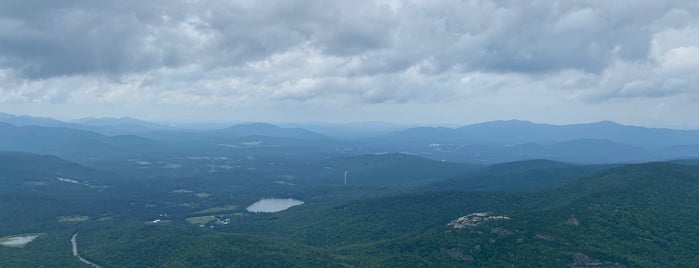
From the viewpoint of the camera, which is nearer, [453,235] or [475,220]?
[453,235]

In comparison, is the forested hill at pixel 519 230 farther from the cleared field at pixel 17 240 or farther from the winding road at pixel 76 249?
the cleared field at pixel 17 240

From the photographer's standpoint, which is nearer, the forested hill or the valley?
the forested hill

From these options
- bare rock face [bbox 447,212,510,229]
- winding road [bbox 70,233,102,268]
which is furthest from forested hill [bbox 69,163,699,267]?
winding road [bbox 70,233,102,268]

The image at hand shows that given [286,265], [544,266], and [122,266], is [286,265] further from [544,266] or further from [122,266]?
[544,266]

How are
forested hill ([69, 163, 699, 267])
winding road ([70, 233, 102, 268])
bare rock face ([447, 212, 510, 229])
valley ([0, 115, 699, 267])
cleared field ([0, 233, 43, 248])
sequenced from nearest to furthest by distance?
forested hill ([69, 163, 699, 267]) < valley ([0, 115, 699, 267]) < bare rock face ([447, 212, 510, 229]) < winding road ([70, 233, 102, 268]) < cleared field ([0, 233, 43, 248])

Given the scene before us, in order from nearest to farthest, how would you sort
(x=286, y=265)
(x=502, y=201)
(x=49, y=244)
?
(x=286, y=265), (x=49, y=244), (x=502, y=201)

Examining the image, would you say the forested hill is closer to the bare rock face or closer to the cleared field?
the bare rock face

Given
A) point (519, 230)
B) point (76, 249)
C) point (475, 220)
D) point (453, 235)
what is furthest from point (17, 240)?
point (519, 230)

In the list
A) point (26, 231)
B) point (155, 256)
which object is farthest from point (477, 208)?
point (26, 231)

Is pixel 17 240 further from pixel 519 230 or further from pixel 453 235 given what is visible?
pixel 519 230

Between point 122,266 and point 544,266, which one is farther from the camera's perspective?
point 122,266

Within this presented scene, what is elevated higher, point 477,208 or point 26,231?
point 477,208
